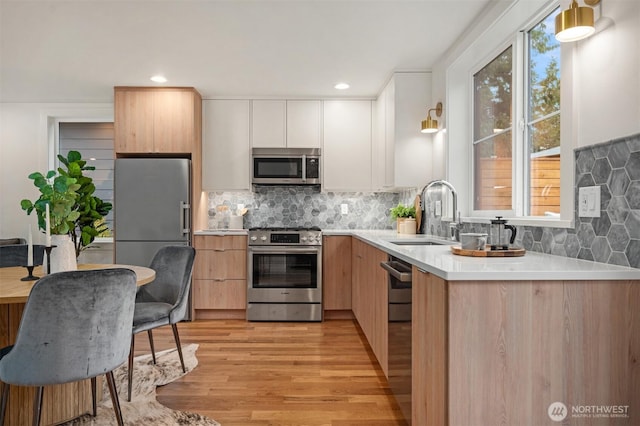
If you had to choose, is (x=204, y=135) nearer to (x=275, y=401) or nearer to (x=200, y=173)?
(x=200, y=173)

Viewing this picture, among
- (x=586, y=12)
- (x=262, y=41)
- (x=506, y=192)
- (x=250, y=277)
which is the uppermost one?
(x=262, y=41)

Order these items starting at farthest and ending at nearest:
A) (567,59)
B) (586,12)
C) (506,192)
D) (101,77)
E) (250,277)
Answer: (250,277) < (101,77) < (506,192) < (567,59) < (586,12)

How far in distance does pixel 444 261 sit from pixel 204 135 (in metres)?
3.44

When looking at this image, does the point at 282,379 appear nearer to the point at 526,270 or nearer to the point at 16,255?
the point at 526,270

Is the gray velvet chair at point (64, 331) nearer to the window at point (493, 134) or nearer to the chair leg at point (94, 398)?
the chair leg at point (94, 398)

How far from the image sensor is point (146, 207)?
13.1 feet

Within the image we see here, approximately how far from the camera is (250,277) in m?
4.08

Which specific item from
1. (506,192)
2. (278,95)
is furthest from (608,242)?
(278,95)

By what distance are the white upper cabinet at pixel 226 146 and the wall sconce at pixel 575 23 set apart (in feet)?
10.9

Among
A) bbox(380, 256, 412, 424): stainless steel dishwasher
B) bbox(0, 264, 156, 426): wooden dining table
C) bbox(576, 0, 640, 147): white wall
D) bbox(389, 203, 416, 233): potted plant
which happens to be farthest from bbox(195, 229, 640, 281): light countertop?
bbox(389, 203, 416, 233): potted plant

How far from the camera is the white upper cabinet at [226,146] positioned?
4383mm

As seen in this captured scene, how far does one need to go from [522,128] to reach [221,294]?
3105mm

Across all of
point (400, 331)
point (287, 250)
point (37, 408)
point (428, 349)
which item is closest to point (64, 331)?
point (37, 408)

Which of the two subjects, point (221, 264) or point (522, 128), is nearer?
point (522, 128)
